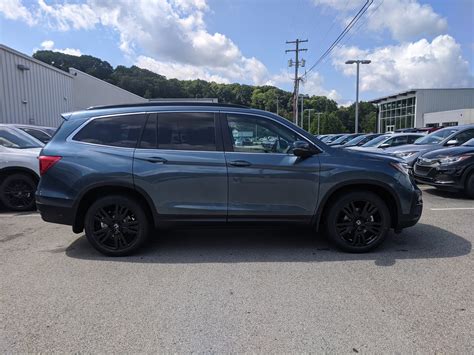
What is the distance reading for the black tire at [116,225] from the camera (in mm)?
4633

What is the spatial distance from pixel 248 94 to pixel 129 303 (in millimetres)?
91139

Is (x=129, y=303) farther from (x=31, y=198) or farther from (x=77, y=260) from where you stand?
(x=31, y=198)

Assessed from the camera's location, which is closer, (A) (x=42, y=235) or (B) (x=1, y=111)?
(A) (x=42, y=235)

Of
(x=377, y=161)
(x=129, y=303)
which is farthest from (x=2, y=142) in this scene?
(x=377, y=161)

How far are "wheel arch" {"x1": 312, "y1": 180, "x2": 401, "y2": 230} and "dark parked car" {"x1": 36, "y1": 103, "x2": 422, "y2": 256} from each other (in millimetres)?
13

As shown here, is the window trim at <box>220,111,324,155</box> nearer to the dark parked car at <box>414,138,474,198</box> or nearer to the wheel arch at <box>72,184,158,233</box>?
the wheel arch at <box>72,184,158,233</box>

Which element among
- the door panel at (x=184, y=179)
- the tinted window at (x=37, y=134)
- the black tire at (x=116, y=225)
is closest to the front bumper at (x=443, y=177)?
the door panel at (x=184, y=179)

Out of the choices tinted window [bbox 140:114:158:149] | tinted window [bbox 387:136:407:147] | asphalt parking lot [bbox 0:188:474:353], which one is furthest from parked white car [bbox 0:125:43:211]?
tinted window [bbox 387:136:407:147]

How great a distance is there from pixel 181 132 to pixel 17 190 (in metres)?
4.63

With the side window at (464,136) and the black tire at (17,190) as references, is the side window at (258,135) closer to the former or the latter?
the black tire at (17,190)

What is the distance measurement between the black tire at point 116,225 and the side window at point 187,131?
0.88 meters

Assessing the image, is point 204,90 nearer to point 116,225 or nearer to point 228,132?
point 228,132

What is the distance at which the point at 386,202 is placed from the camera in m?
4.89

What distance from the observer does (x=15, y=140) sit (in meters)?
7.79
